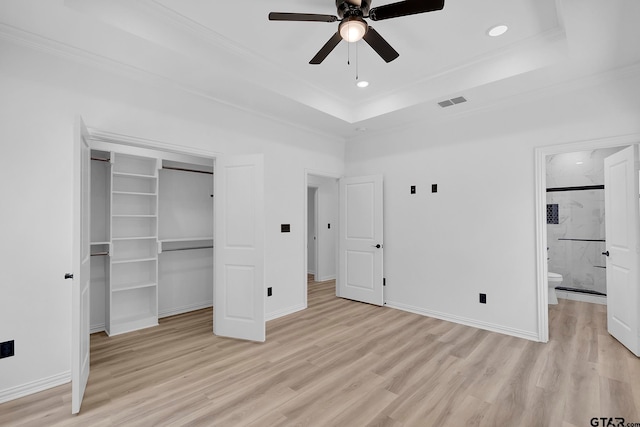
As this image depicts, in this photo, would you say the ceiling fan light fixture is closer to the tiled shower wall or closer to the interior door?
the interior door

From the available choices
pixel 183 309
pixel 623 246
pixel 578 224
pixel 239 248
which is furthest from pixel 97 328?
pixel 578 224

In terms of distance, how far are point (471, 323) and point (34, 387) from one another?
4487mm

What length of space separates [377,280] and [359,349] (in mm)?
1707

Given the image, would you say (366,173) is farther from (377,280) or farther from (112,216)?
(112,216)

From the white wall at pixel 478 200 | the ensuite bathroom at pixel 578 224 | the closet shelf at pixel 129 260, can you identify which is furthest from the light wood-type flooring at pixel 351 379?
the ensuite bathroom at pixel 578 224

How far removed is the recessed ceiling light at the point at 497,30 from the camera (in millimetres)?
2782

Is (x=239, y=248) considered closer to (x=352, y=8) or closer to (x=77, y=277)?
(x=77, y=277)

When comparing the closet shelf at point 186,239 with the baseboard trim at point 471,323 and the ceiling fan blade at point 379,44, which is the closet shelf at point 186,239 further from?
the ceiling fan blade at point 379,44

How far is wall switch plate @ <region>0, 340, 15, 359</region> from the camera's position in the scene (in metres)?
2.38

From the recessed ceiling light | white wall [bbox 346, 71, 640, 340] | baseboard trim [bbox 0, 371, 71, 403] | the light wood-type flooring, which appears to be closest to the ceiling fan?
the recessed ceiling light

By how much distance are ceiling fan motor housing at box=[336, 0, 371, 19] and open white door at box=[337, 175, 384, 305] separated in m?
2.91

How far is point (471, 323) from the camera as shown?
4.03 m

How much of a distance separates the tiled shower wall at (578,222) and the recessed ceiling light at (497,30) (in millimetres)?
3878

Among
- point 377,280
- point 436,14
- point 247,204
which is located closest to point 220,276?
point 247,204
